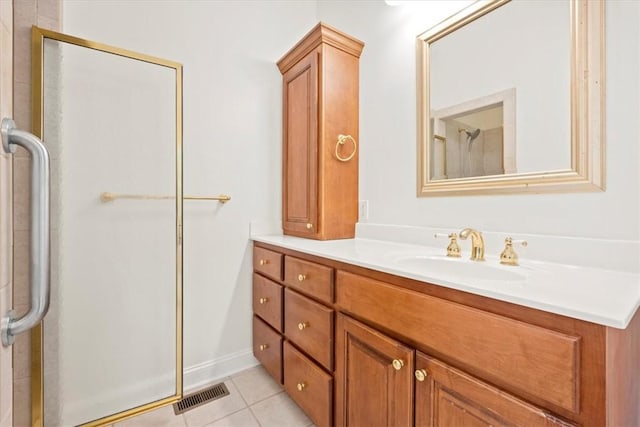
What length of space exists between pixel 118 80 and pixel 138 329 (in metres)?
1.28

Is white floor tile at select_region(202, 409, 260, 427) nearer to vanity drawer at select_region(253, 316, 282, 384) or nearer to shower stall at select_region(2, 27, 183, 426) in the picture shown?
vanity drawer at select_region(253, 316, 282, 384)

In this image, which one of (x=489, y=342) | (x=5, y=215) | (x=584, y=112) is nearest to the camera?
(x=5, y=215)

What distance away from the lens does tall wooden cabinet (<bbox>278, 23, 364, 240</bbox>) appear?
1.65 meters

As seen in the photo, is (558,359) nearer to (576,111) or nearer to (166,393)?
(576,111)

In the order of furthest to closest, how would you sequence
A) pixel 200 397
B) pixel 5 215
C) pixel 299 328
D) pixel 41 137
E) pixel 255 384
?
pixel 255 384 → pixel 200 397 → pixel 299 328 → pixel 41 137 → pixel 5 215

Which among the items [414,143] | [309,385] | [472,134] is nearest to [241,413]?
[309,385]

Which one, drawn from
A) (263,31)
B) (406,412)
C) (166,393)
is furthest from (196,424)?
(263,31)

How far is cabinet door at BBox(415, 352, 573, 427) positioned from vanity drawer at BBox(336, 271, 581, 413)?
28 mm

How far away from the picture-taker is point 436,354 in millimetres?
788

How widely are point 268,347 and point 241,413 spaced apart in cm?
34

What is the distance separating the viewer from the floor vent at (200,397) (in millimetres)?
1511

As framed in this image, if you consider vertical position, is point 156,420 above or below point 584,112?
below

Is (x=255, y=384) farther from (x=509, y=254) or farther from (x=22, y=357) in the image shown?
(x=509, y=254)

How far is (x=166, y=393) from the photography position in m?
1.52
